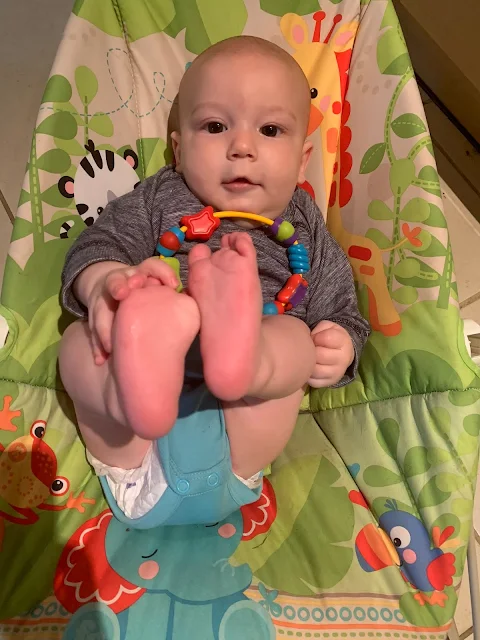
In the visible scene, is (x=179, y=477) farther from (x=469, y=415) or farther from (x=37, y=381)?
(x=469, y=415)

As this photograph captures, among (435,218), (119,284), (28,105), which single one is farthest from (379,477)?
(28,105)

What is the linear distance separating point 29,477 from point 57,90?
0.54 metres

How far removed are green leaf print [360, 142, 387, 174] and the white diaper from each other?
49cm

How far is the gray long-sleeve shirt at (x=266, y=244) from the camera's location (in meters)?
0.81

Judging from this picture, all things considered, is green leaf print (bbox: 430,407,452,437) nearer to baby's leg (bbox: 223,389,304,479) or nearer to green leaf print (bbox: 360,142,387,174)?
baby's leg (bbox: 223,389,304,479)

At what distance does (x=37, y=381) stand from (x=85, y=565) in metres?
0.25

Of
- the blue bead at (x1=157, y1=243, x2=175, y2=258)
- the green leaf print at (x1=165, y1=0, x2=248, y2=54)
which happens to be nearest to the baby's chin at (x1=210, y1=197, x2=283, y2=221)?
the blue bead at (x1=157, y1=243, x2=175, y2=258)

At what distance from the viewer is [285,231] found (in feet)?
2.73

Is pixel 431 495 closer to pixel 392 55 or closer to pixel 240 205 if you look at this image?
pixel 240 205

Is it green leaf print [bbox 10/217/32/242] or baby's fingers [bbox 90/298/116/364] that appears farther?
Answer: green leaf print [bbox 10/217/32/242]

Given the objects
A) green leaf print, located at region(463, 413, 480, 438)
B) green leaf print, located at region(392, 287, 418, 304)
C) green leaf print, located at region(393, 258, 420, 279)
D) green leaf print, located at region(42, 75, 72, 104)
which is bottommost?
green leaf print, located at region(463, 413, 480, 438)

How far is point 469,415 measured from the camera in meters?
0.73

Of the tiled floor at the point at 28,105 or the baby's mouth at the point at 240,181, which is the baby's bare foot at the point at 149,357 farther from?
the tiled floor at the point at 28,105

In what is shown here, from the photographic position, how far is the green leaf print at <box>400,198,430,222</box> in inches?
30.8
